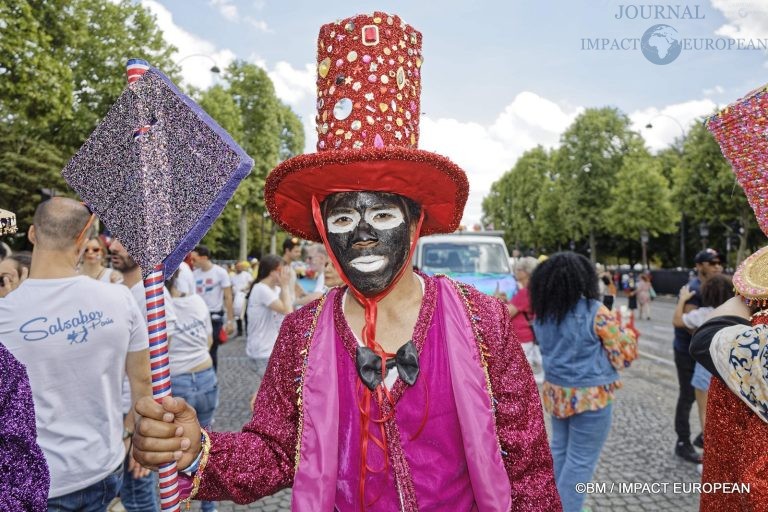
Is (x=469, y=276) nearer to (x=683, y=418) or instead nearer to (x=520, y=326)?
(x=520, y=326)

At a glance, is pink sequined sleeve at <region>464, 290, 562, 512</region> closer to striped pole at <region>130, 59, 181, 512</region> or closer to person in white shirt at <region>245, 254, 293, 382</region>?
striped pole at <region>130, 59, 181, 512</region>

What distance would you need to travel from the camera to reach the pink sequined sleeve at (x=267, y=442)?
168cm

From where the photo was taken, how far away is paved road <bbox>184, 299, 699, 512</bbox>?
420 cm

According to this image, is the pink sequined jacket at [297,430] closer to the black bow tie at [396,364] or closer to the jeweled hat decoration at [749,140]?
the black bow tie at [396,364]

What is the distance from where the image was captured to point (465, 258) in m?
9.20

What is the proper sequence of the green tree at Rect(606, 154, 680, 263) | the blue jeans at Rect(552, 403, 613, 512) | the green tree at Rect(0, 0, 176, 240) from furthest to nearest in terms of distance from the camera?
the green tree at Rect(606, 154, 680, 263) < the green tree at Rect(0, 0, 176, 240) < the blue jeans at Rect(552, 403, 613, 512)

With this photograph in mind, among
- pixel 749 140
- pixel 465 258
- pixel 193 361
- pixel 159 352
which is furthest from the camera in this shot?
pixel 465 258

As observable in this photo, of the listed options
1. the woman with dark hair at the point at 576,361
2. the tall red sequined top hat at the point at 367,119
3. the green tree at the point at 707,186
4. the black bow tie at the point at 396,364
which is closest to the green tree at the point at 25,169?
the woman with dark hair at the point at 576,361

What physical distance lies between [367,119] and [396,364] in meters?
0.89

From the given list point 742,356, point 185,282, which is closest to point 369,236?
point 742,356

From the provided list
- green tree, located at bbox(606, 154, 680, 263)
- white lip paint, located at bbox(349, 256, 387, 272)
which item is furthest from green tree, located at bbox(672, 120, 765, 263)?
white lip paint, located at bbox(349, 256, 387, 272)

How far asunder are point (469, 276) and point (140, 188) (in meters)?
7.47

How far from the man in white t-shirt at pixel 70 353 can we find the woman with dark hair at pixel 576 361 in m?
2.85

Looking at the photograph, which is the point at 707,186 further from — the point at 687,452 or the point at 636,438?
the point at 687,452
